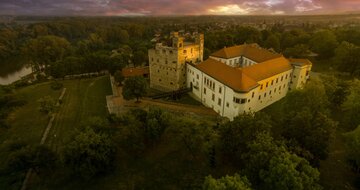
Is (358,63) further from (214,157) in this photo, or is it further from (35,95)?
(35,95)

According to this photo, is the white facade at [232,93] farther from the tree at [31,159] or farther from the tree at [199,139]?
the tree at [31,159]

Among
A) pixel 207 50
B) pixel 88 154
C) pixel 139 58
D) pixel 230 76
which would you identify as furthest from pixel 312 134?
pixel 139 58

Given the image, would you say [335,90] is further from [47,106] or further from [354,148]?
[47,106]

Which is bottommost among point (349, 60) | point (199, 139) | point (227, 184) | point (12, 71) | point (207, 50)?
point (12, 71)

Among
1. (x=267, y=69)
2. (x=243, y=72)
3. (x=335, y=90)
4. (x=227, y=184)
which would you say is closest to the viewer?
(x=227, y=184)

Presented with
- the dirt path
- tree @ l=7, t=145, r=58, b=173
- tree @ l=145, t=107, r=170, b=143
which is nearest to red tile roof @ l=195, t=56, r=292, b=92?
the dirt path

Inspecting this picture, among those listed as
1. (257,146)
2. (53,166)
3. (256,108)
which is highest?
(257,146)

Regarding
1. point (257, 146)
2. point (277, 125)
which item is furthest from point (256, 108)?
point (257, 146)
